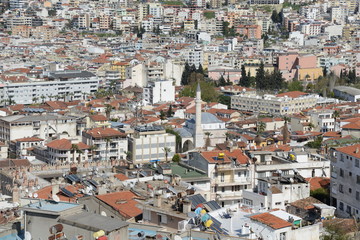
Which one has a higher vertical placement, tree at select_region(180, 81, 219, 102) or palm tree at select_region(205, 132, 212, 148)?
palm tree at select_region(205, 132, 212, 148)

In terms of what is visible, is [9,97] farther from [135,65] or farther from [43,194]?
[43,194]

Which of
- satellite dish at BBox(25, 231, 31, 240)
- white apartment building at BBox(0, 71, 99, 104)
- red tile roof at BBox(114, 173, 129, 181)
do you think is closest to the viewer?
satellite dish at BBox(25, 231, 31, 240)

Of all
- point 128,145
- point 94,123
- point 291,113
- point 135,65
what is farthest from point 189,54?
point 128,145

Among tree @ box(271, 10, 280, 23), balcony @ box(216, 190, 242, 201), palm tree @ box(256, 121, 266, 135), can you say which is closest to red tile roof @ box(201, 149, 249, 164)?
balcony @ box(216, 190, 242, 201)

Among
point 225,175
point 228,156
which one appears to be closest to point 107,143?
point 228,156

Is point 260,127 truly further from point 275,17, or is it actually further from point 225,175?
point 275,17

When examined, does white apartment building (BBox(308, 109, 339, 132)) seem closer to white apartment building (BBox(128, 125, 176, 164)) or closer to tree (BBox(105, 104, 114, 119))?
tree (BBox(105, 104, 114, 119))

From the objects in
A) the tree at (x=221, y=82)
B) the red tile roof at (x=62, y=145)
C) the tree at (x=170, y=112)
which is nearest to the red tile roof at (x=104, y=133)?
the red tile roof at (x=62, y=145)

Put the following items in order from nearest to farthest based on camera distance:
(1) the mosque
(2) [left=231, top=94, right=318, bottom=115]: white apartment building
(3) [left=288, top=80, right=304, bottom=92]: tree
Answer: (1) the mosque, (2) [left=231, top=94, right=318, bottom=115]: white apartment building, (3) [left=288, top=80, right=304, bottom=92]: tree
